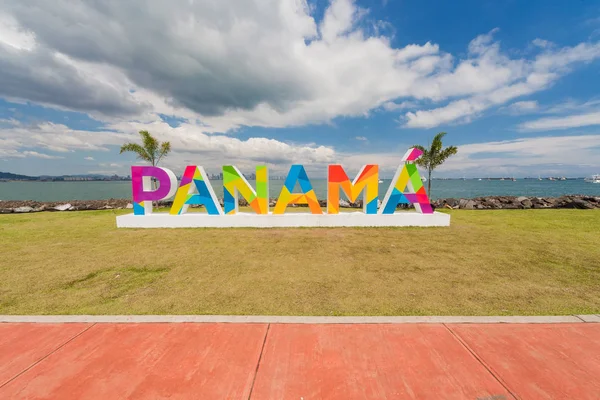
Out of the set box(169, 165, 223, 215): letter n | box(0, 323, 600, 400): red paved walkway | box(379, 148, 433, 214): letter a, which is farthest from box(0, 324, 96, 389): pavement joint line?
box(379, 148, 433, 214): letter a

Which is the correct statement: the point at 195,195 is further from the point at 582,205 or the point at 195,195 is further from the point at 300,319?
the point at 582,205

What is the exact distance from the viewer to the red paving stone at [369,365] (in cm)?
281

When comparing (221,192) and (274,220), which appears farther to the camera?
(221,192)

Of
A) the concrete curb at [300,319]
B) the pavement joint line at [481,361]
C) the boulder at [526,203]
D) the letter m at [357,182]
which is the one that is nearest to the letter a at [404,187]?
the letter m at [357,182]

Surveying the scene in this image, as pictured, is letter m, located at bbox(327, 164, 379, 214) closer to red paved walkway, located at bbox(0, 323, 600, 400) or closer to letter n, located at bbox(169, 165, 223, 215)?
letter n, located at bbox(169, 165, 223, 215)

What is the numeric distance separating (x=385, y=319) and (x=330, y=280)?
1.88m

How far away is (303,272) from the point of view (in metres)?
6.34

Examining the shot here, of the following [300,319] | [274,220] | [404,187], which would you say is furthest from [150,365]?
[404,187]

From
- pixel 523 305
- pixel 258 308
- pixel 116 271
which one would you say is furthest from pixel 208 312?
pixel 523 305

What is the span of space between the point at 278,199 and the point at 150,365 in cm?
932

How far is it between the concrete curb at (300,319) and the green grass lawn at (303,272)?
0.74ft

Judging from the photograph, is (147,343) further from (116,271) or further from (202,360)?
(116,271)

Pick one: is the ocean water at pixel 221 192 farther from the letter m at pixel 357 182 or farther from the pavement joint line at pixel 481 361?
the pavement joint line at pixel 481 361

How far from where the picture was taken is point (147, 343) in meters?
3.59
